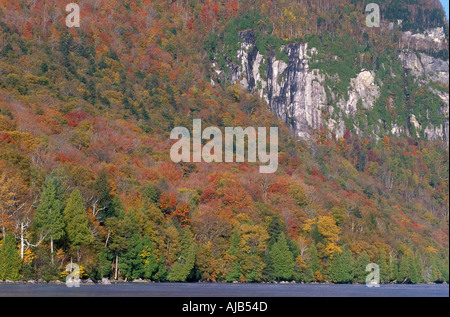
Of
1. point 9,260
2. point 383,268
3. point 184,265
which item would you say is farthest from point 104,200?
point 383,268

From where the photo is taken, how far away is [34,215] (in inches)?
2931

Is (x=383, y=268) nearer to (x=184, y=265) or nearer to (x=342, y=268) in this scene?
(x=342, y=268)

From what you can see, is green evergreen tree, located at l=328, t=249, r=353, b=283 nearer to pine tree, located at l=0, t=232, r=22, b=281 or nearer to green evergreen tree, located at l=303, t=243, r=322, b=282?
green evergreen tree, located at l=303, t=243, r=322, b=282

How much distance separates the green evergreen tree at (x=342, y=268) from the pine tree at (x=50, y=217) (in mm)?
48454

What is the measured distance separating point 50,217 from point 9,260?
248 inches

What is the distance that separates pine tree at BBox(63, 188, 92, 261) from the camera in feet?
245

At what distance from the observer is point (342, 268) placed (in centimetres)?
10919

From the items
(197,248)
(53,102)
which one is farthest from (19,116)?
(197,248)

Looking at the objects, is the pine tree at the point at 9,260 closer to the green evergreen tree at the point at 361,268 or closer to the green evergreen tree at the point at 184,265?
the green evergreen tree at the point at 184,265

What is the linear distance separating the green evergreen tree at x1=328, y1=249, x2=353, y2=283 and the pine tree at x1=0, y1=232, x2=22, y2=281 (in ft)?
176

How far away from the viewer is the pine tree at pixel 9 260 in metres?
67.8

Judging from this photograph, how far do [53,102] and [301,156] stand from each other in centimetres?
7413

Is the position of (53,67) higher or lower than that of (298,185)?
higher
